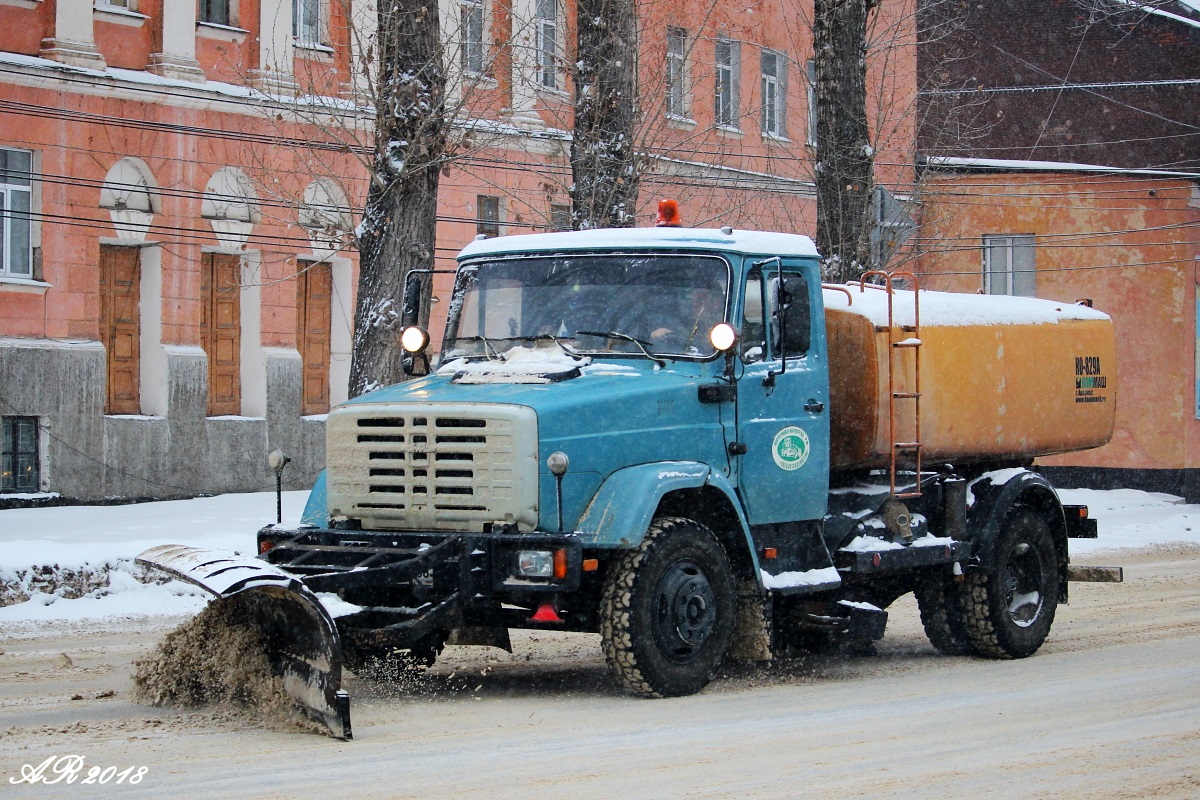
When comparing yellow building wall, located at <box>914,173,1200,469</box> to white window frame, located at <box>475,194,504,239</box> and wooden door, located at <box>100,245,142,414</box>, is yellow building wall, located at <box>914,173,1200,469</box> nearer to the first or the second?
white window frame, located at <box>475,194,504,239</box>

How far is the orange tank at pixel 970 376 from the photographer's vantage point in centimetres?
1045

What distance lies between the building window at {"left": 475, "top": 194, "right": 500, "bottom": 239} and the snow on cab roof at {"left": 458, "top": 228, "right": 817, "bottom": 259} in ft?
54.1

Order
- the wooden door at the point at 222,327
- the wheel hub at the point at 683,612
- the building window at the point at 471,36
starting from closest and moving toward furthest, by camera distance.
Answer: the wheel hub at the point at 683,612 → the building window at the point at 471,36 → the wooden door at the point at 222,327

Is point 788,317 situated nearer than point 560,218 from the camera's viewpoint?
Yes

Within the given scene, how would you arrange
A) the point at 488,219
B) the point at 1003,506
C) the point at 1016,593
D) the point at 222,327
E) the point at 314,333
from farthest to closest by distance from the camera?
the point at 488,219, the point at 314,333, the point at 222,327, the point at 1016,593, the point at 1003,506

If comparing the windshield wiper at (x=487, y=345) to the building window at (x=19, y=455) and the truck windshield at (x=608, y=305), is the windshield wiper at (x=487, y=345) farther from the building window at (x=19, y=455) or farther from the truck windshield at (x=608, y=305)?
the building window at (x=19, y=455)

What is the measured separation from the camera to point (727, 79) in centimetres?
3081

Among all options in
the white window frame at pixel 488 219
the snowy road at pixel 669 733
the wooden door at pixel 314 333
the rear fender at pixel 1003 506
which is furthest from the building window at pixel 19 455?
the rear fender at pixel 1003 506

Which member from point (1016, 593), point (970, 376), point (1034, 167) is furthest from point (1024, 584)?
point (1034, 167)

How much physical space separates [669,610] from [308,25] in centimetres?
1771

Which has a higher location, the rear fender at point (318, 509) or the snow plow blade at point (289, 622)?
the rear fender at point (318, 509)

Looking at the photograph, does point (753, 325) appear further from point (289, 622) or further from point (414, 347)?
point (289, 622)

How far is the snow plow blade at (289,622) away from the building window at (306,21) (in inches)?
675

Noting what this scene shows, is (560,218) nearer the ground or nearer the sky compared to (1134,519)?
nearer the sky
